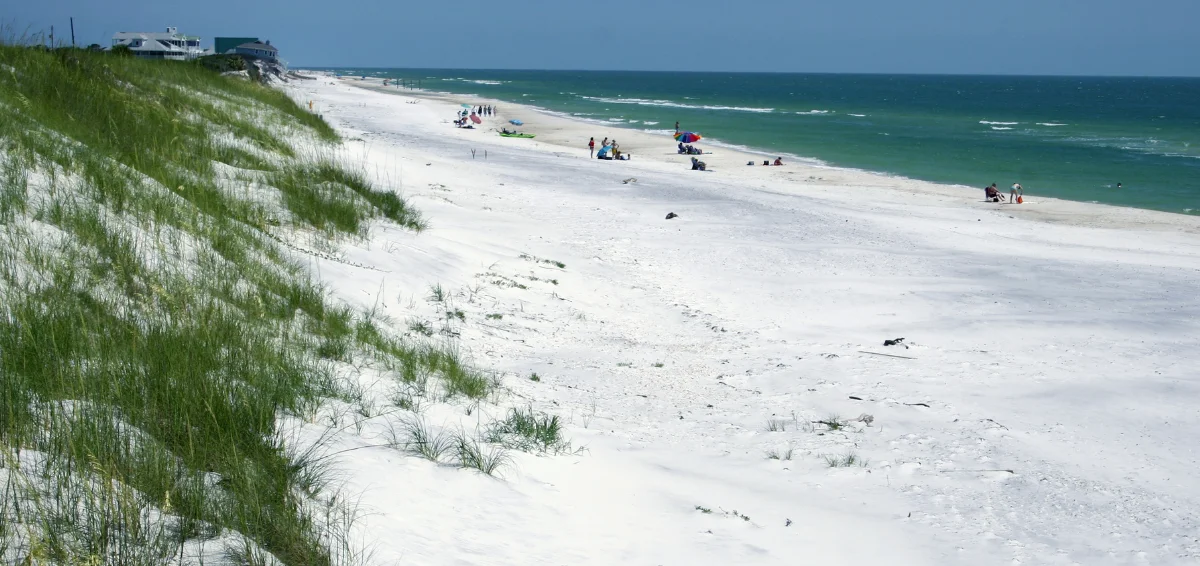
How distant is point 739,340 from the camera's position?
9.34 m

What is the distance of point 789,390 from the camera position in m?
7.61

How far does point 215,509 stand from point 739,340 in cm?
706

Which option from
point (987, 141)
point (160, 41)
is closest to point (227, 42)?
point (160, 41)

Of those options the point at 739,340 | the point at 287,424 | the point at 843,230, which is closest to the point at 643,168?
the point at 843,230

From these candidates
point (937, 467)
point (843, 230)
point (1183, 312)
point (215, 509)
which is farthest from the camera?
point (843, 230)

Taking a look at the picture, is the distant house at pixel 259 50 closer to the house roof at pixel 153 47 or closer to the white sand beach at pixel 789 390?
the house roof at pixel 153 47

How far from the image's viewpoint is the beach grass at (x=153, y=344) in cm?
280

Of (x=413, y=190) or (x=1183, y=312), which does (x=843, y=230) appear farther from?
(x=413, y=190)

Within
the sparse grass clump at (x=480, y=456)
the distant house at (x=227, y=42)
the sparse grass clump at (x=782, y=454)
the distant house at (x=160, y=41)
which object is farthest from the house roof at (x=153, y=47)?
the sparse grass clump at (x=480, y=456)

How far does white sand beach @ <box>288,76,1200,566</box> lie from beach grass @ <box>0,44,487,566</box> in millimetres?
409

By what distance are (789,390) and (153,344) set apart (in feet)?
17.6

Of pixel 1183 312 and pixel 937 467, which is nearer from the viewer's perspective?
pixel 937 467

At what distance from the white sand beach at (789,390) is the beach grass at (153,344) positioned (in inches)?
16.1

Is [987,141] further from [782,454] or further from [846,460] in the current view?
[782,454]
